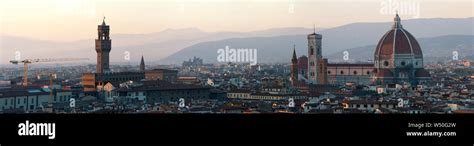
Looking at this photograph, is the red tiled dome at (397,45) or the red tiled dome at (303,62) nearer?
the red tiled dome at (397,45)

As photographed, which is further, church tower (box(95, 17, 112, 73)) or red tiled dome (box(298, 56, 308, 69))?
red tiled dome (box(298, 56, 308, 69))

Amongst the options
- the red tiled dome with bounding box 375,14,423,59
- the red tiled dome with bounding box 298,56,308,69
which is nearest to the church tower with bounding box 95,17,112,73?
the red tiled dome with bounding box 298,56,308,69

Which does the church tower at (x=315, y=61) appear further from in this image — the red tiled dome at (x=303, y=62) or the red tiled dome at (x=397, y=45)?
the red tiled dome at (x=397, y=45)

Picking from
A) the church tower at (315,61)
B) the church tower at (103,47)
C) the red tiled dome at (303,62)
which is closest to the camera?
the church tower at (103,47)

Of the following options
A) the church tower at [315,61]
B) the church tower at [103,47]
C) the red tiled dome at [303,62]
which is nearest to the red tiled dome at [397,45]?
the church tower at [315,61]

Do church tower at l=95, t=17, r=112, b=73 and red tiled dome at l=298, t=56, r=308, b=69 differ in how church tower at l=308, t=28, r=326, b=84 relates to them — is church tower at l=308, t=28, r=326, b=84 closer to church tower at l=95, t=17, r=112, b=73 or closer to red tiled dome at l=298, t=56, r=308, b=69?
red tiled dome at l=298, t=56, r=308, b=69

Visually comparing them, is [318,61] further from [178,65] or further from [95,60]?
[95,60]
